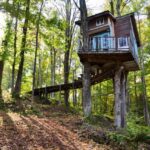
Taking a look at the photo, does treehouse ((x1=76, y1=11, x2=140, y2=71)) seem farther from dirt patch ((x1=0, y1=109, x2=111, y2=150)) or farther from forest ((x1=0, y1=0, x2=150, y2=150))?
dirt patch ((x1=0, y1=109, x2=111, y2=150))

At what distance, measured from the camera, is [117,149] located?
10.1 metres

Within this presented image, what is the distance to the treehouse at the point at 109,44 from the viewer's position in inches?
591

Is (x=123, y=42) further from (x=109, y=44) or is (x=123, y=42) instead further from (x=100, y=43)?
(x=100, y=43)

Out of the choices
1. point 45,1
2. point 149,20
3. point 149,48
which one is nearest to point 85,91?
point 45,1

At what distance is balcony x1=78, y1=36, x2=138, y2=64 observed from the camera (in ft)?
A: 48.6

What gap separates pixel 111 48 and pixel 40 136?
7.59 metres

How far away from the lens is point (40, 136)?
9.73m

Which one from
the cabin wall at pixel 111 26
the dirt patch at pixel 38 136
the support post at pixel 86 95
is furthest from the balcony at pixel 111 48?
the dirt patch at pixel 38 136

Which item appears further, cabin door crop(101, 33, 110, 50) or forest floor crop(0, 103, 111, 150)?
cabin door crop(101, 33, 110, 50)

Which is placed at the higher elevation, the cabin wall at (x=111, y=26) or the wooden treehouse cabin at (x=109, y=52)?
the cabin wall at (x=111, y=26)

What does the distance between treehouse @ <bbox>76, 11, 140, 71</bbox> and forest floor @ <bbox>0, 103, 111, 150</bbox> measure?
5.03 metres

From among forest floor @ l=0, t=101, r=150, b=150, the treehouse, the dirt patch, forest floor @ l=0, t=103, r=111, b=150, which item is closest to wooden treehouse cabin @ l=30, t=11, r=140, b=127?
the treehouse

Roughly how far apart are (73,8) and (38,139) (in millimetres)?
21884

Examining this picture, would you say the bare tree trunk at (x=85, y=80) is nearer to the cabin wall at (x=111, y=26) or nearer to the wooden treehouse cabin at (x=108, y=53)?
the wooden treehouse cabin at (x=108, y=53)
